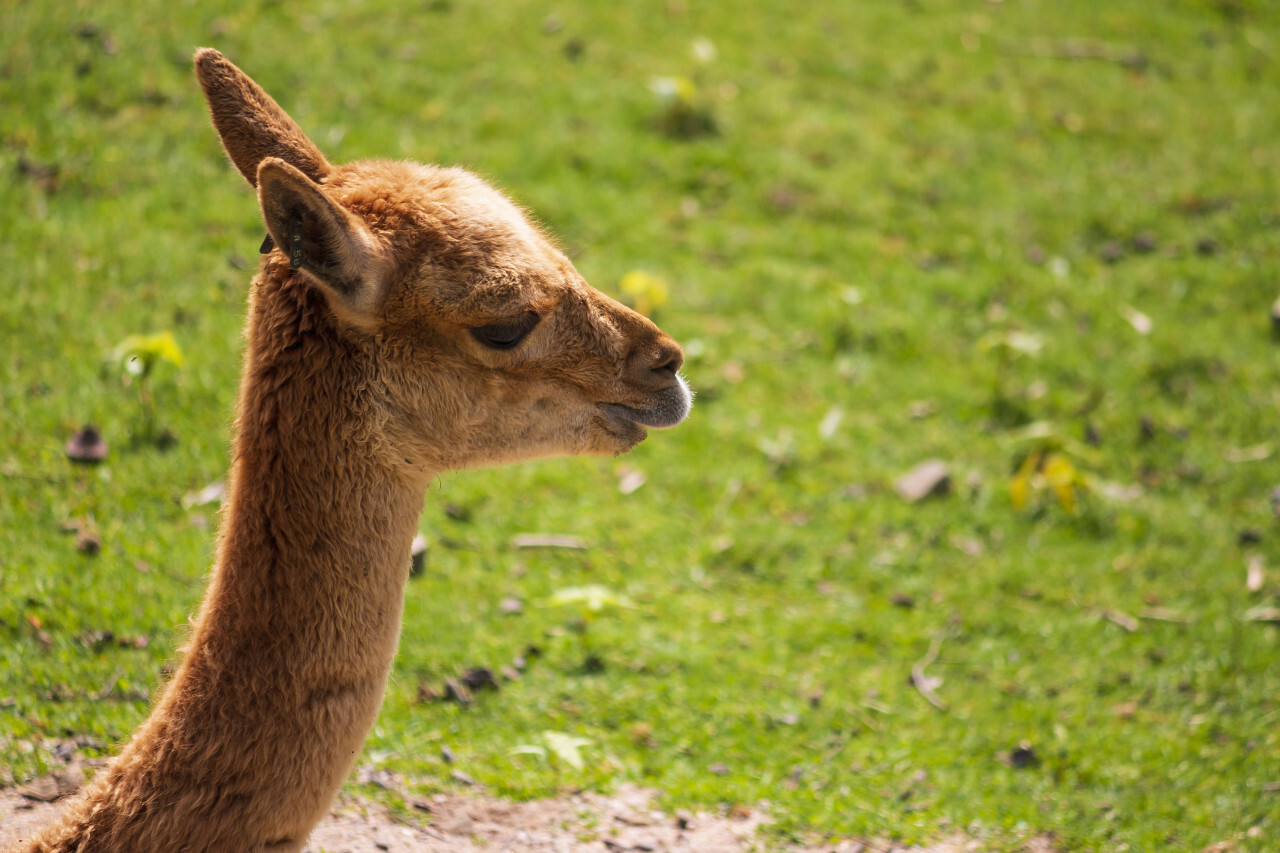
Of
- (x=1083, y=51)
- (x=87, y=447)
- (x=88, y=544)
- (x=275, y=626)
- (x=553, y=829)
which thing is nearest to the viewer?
(x=275, y=626)

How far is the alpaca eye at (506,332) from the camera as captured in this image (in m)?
2.58

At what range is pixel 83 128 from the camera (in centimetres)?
640

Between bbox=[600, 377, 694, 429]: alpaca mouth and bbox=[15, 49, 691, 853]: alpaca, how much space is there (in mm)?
347

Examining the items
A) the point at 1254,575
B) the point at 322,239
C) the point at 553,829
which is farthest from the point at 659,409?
the point at 1254,575

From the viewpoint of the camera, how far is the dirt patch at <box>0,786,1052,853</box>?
334 centimetres

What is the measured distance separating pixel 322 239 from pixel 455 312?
36 cm

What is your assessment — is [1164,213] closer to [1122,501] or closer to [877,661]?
[1122,501]

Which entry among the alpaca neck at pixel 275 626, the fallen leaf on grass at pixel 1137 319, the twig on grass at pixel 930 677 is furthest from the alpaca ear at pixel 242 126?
the fallen leaf on grass at pixel 1137 319

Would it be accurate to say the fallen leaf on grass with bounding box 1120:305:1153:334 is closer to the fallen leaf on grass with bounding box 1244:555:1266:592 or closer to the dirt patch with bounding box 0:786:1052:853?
the fallen leaf on grass with bounding box 1244:555:1266:592

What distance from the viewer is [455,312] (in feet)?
8.23

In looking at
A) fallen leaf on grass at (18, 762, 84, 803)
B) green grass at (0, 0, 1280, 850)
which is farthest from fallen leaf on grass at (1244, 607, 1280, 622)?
fallen leaf on grass at (18, 762, 84, 803)

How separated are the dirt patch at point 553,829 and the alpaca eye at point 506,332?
166cm

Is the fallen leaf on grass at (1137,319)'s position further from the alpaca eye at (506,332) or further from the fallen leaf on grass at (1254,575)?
the alpaca eye at (506,332)

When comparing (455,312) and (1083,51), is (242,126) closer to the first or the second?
(455,312)
